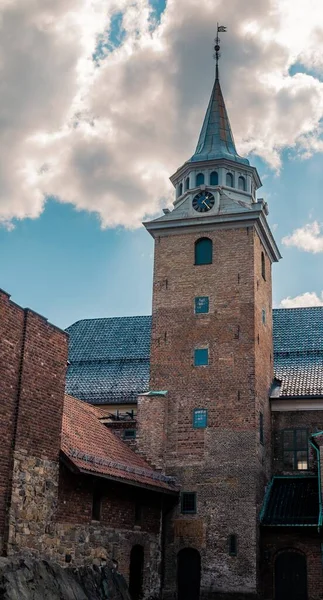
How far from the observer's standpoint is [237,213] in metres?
33.9

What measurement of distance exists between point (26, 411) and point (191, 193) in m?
16.9

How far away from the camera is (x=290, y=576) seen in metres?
29.2

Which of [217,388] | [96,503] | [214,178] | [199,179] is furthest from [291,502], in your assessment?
[199,179]

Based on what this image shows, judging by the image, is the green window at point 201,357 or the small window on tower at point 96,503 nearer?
the small window on tower at point 96,503

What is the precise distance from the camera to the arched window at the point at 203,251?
112 ft

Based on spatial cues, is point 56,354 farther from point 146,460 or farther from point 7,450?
point 146,460

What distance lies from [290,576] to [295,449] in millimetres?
5804

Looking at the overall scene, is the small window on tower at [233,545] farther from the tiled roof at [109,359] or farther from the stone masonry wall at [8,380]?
the stone masonry wall at [8,380]

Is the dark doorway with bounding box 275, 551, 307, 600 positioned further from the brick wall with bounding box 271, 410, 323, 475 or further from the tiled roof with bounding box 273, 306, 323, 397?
the tiled roof with bounding box 273, 306, 323, 397

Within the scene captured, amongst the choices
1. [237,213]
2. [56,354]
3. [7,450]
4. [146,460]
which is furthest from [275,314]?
[7,450]

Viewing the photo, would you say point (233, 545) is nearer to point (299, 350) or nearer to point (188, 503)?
point (188, 503)

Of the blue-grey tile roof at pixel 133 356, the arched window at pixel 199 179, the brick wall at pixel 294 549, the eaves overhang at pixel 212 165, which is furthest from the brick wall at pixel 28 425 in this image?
the eaves overhang at pixel 212 165

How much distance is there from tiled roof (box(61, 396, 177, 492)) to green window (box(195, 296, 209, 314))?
6.38 metres

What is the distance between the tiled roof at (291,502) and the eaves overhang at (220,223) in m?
11.1
